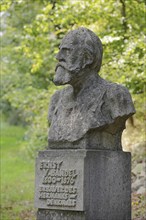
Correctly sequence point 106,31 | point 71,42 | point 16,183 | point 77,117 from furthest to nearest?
point 16,183, point 106,31, point 71,42, point 77,117

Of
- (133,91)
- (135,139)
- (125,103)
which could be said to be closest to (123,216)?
(125,103)

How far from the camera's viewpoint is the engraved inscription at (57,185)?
282 inches

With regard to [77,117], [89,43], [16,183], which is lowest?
[16,183]

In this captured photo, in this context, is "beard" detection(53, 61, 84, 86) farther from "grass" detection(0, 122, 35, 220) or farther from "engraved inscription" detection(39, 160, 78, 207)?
"grass" detection(0, 122, 35, 220)

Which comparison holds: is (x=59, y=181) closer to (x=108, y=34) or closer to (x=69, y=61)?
(x=69, y=61)

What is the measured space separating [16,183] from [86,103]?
14018mm

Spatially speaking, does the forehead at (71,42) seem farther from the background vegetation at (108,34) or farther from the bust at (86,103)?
the background vegetation at (108,34)

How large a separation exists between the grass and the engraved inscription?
587 centimetres

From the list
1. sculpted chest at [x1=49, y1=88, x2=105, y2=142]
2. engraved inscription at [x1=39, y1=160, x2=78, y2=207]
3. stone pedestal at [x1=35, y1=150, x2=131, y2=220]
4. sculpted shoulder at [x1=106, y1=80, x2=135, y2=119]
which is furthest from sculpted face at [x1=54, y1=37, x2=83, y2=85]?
engraved inscription at [x1=39, y1=160, x2=78, y2=207]

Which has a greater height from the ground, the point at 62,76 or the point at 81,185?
the point at 62,76

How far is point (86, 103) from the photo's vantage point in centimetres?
744

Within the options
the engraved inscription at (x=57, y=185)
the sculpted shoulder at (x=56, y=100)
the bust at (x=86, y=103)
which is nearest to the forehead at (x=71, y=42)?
the bust at (x=86, y=103)

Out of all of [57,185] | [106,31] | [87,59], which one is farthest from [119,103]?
[106,31]

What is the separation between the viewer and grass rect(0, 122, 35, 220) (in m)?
14.6
